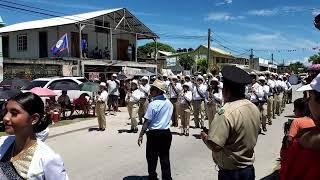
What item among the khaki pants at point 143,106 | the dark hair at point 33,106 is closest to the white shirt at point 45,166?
the dark hair at point 33,106

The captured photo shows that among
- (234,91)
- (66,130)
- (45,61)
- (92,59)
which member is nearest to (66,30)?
(92,59)

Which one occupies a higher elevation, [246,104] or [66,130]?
[246,104]

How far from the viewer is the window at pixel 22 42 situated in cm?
3567

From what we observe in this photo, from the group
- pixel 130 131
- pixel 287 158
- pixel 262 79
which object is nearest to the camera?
pixel 287 158

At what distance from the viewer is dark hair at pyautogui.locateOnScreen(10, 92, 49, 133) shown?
3.07m

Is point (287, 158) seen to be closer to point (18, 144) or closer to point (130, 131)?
point (18, 144)

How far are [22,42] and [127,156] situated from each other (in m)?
26.8

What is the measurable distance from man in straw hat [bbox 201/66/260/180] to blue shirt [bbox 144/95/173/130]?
3438 millimetres

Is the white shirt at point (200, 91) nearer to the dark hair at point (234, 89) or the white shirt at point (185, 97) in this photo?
the white shirt at point (185, 97)

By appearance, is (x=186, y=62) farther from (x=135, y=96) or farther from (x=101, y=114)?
(x=101, y=114)

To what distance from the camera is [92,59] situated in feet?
109

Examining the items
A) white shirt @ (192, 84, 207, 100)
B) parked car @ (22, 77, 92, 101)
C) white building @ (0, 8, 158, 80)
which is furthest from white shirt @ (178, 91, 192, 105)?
white building @ (0, 8, 158, 80)

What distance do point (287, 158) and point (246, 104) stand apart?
157 centimetres

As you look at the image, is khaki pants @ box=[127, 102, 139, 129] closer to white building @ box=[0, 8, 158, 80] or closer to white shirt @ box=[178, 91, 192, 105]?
white shirt @ box=[178, 91, 192, 105]
